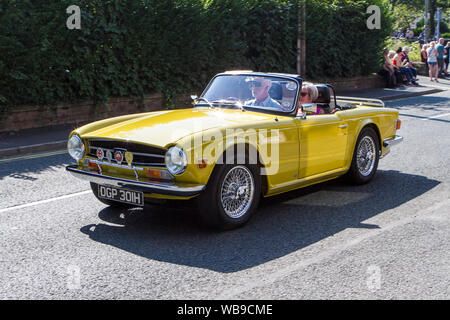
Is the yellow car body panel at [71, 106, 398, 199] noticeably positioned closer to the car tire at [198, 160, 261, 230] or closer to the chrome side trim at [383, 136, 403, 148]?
the car tire at [198, 160, 261, 230]

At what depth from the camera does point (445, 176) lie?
847 cm

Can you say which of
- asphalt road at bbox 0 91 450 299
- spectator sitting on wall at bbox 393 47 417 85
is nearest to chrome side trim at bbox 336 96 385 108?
asphalt road at bbox 0 91 450 299

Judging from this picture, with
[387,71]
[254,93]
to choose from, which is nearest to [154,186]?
[254,93]

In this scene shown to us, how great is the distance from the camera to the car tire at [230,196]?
5.54m

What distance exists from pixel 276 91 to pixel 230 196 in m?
1.65

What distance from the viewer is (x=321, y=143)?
6.85 metres

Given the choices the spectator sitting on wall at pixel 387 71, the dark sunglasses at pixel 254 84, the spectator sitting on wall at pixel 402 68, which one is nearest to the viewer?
the dark sunglasses at pixel 254 84

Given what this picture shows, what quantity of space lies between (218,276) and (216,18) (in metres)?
12.6

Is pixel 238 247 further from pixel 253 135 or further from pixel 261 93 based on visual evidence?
pixel 261 93

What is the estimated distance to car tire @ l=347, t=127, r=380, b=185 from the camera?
25.1 ft

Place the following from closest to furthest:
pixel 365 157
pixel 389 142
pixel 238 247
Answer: pixel 238 247
pixel 365 157
pixel 389 142

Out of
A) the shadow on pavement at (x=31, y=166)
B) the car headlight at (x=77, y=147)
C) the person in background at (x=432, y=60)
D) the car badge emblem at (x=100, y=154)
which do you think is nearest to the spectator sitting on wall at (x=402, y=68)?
the person in background at (x=432, y=60)

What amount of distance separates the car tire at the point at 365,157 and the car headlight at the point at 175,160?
3.01 metres

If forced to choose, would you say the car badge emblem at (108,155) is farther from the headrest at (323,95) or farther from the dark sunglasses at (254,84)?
the headrest at (323,95)
